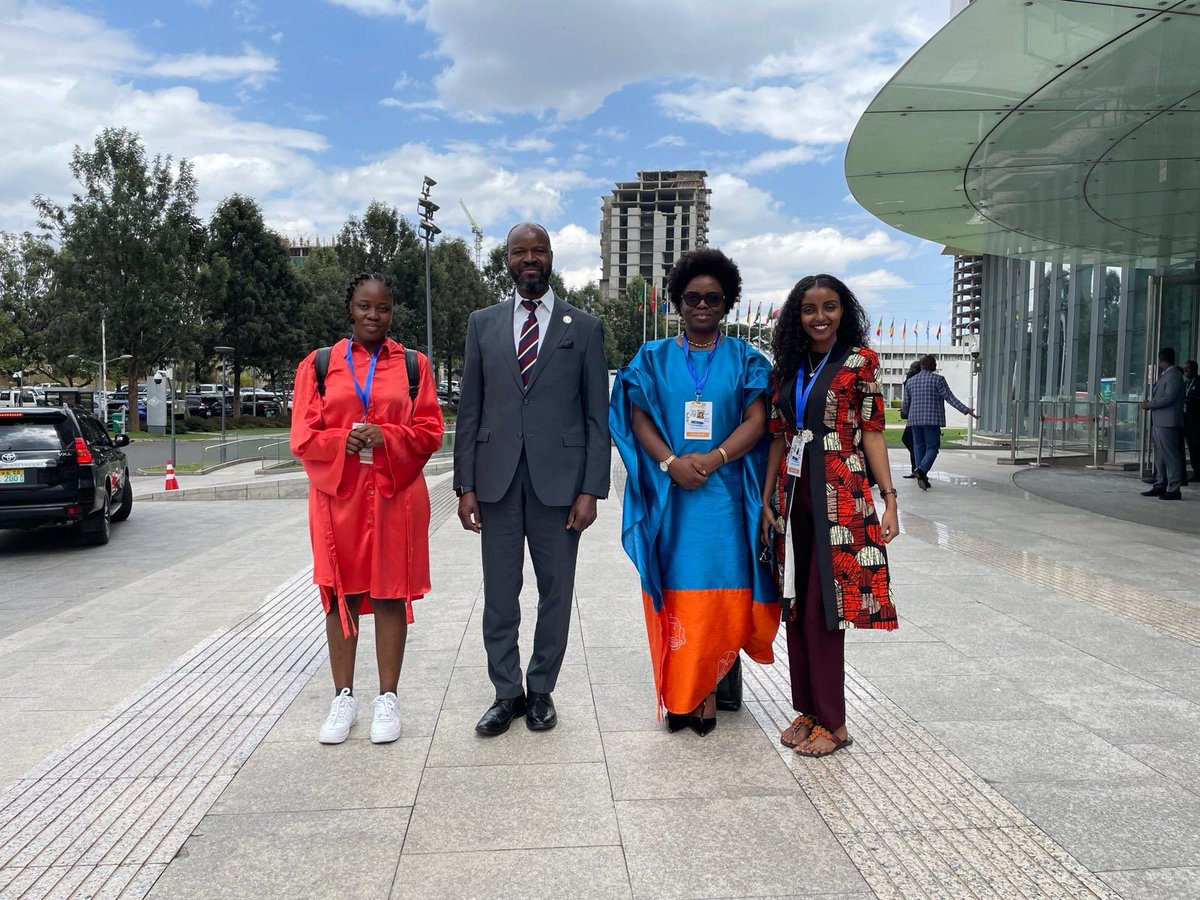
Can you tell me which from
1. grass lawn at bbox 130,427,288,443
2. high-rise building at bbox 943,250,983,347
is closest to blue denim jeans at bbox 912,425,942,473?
grass lawn at bbox 130,427,288,443

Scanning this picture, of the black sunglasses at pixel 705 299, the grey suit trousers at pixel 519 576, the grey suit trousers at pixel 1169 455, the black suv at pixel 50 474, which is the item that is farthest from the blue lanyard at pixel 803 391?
the grey suit trousers at pixel 1169 455

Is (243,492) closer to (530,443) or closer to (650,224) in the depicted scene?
(530,443)

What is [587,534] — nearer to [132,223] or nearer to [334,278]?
[132,223]

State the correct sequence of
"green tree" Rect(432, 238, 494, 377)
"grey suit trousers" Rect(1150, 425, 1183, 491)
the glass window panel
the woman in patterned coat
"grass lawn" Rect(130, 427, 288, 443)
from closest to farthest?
1. the woman in patterned coat
2. "grey suit trousers" Rect(1150, 425, 1183, 491)
3. the glass window panel
4. "grass lawn" Rect(130, 427, 288, 443)
5. "green tree" Rect(432, 238, 494, 377)

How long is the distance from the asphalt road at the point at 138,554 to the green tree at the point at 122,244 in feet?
95.4

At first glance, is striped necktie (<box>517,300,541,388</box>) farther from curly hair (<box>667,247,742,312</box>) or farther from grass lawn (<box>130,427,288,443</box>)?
grass lawn (<box>130,427,288,443</box>)

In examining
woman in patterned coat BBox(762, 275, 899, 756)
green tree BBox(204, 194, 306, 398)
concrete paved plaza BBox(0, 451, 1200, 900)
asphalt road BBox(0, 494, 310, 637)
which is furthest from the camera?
green tree BBox(204, 194, 306, 398)

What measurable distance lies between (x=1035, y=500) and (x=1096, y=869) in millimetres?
9836

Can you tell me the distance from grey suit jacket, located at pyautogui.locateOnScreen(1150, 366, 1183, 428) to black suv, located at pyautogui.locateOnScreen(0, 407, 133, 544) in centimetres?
1242

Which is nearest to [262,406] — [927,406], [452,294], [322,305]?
[322,305]

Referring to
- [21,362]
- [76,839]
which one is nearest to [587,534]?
[76,839]

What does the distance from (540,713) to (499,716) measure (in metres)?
0.17

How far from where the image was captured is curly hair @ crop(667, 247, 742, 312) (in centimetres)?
340

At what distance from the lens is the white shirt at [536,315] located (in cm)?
352
